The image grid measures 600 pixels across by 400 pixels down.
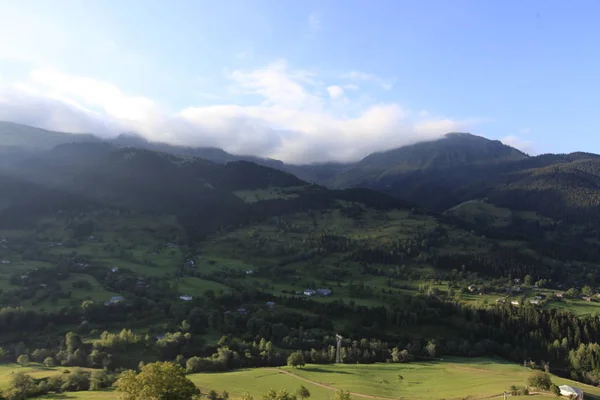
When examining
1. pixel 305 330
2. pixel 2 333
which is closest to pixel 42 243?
pixel 2 333

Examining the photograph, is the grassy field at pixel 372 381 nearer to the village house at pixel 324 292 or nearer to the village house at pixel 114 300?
the village house at pixel 114 300

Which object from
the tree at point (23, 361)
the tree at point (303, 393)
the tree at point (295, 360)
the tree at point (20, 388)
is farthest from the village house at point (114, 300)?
the tree at point (303, 393)

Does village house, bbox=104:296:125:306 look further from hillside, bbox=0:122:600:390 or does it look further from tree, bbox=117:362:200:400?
tree, bbox=117:362:200:400

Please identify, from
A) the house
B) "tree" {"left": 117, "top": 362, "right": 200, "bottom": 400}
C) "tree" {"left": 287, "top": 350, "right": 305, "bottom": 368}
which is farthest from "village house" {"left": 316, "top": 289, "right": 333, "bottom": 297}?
"tree" {"left": 117, "top": 362, "right": 200, "bottom": 400}

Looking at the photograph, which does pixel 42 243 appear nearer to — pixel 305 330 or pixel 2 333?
pixel 2 333

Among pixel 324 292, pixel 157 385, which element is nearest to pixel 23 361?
pixel 157 385
